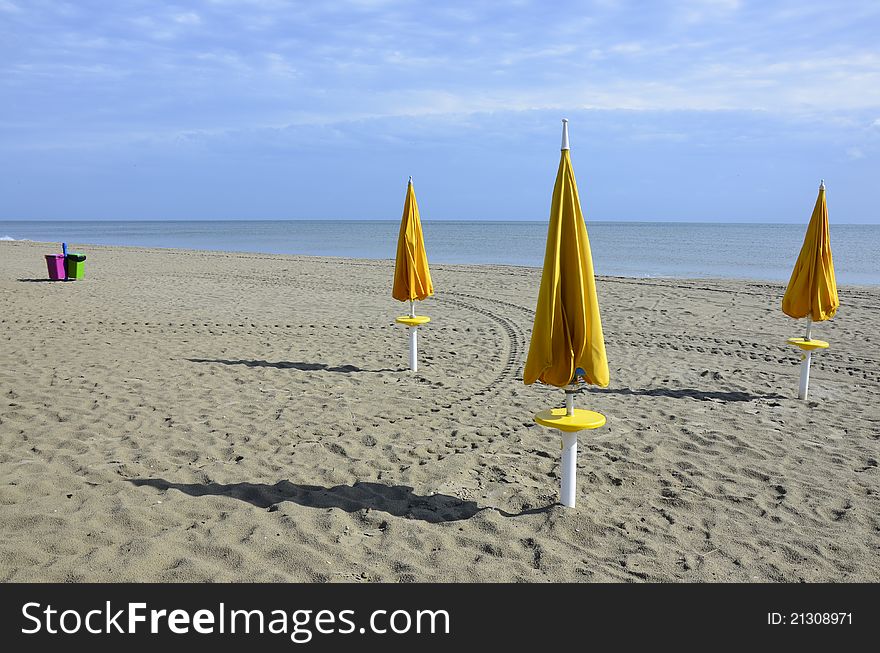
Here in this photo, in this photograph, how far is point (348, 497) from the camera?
4781 millimetres

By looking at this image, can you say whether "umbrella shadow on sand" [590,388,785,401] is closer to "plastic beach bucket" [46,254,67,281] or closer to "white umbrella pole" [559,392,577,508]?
"white umbrella pole" [559,392,577,508]

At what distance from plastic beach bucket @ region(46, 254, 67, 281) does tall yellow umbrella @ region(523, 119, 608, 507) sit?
17542 mm

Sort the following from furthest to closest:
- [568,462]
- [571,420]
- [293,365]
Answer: [293,365], [568,462], [571,420]

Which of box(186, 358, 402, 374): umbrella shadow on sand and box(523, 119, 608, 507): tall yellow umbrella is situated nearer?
box(523, 119, 608, 507): tall yellow umbrella

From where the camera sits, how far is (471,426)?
652 cm

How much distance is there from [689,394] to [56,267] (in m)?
17.0

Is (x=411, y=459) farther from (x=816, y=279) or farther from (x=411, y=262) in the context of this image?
(x=816, y=279)

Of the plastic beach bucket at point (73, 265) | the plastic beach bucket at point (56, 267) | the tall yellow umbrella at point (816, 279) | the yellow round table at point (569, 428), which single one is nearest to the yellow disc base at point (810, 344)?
the tall yellow umbrella at point (816, 279)

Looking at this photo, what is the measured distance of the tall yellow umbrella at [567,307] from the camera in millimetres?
4141

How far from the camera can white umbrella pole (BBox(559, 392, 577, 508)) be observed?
14.7 feet

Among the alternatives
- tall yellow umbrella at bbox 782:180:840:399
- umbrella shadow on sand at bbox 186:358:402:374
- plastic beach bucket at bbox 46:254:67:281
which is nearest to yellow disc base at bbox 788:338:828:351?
tall yellow umbrella at bbox 782:180:840:399

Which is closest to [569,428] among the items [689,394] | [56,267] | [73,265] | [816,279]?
[689,394]
